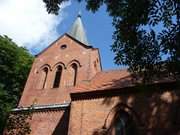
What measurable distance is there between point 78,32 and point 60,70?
4.82 m

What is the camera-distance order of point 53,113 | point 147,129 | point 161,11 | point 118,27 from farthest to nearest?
point 53,113, point 147,129, point 118,27, point 161,11

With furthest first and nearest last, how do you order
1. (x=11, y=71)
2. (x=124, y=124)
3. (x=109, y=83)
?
(x=11, y=71) < (x=109, y=83) < (x=124, y=124)

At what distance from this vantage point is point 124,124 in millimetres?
15109

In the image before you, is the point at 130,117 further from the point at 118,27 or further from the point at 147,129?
the point at 118,27

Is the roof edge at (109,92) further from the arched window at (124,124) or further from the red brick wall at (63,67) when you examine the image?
the red brick wall at (63,67)

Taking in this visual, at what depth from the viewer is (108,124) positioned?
49.9ft

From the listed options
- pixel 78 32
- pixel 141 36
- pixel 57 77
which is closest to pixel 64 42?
pixel 78 32

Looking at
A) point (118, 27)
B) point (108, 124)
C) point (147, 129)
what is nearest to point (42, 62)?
point (108, 124)

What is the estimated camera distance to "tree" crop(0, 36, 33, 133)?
24.6m

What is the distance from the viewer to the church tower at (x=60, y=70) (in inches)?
814

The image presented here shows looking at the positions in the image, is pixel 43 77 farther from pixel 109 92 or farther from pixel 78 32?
pixel 109 92

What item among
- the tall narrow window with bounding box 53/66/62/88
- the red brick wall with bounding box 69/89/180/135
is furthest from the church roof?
the tall narrow window with bounding box 53/66/62/88

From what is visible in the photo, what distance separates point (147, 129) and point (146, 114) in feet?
2.56

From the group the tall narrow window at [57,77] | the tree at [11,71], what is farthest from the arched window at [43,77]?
the tree at [11,71]
